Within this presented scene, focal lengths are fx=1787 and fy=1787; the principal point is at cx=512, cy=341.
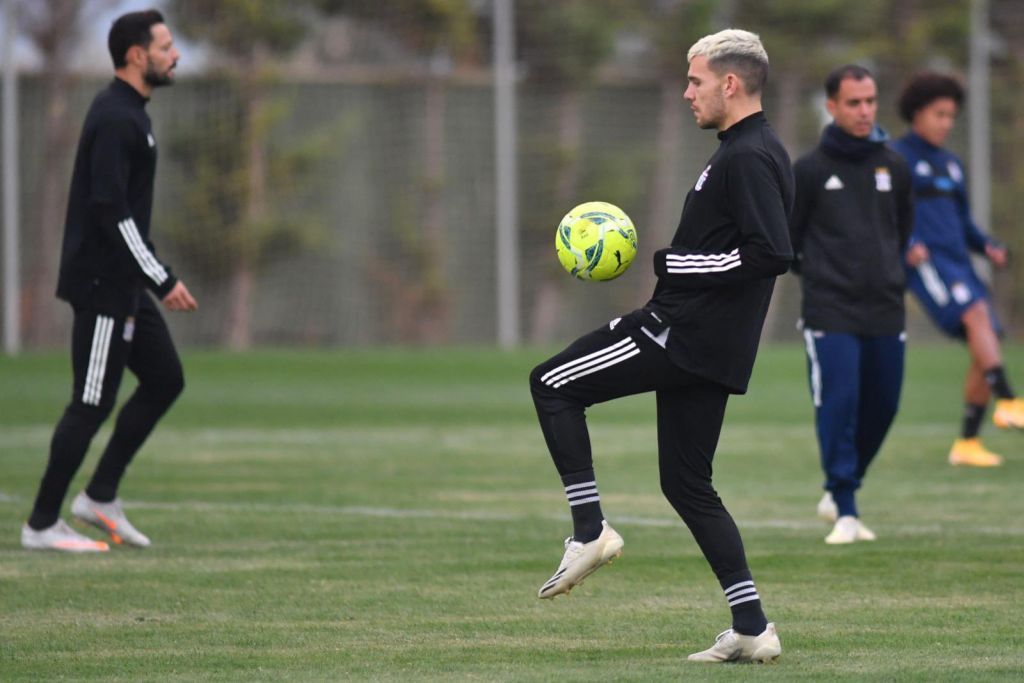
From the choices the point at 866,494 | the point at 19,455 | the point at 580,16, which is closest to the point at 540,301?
the point at 580,16

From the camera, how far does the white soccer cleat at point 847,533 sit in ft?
27.2

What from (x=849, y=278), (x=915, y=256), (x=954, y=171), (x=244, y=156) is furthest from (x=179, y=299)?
(x=244, y=156)

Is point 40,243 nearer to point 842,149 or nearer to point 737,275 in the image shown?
point 842,149

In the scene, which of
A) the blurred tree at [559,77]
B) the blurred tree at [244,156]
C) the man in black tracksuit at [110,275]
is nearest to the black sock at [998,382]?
the man in black tracksuit at [110,275]

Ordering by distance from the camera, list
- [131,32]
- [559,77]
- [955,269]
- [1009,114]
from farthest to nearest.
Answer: [1009,114], [559,77], [955,269], [131,32]

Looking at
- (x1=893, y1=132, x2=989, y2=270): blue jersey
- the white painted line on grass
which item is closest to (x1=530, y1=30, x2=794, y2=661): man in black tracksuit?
the white painted line on grass

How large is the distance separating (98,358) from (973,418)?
618 centimetres

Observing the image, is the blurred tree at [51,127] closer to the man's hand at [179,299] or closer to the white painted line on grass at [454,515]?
the white painted line on grass at [454,515]

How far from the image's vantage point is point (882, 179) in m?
8.50

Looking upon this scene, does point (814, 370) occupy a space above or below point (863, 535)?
above

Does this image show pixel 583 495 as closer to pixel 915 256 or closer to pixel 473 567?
pixel 473 567

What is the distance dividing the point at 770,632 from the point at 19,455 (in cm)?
803

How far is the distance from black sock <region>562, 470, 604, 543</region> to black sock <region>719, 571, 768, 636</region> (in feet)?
1.46

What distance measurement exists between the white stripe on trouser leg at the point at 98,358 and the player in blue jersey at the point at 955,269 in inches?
198
